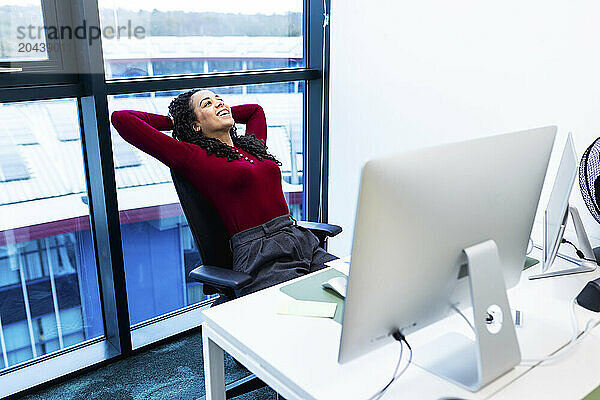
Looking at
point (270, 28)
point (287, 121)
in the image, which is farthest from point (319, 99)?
point (270, 28)

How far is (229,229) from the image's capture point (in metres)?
2.09

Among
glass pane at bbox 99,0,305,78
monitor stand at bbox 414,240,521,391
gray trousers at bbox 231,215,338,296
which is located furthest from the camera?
glass pane at bbox 99,0,305,78

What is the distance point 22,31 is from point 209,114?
744 mm

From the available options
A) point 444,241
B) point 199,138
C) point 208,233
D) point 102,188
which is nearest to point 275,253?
point 208,233

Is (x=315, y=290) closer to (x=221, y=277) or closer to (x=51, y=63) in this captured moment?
(x=221, y=277)

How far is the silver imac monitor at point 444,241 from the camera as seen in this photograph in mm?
1042

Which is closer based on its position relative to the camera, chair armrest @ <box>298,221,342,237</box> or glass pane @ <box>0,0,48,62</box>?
glass pane @ <box>0,0,48,62</box>

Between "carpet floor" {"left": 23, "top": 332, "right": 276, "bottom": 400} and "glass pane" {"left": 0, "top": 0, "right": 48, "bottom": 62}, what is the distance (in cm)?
131

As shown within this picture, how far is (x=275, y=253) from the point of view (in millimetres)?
2057

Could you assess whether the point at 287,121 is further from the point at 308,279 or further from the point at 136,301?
the point at 308,279

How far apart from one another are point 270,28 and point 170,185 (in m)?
0.99

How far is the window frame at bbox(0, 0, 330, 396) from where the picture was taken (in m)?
2.13

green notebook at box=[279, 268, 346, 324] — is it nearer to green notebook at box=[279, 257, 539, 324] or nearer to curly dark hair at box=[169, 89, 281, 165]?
green notebook at box=[279, 257, 539, 324]

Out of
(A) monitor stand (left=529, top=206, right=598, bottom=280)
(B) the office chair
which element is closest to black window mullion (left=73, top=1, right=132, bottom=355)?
(B) the office chair
